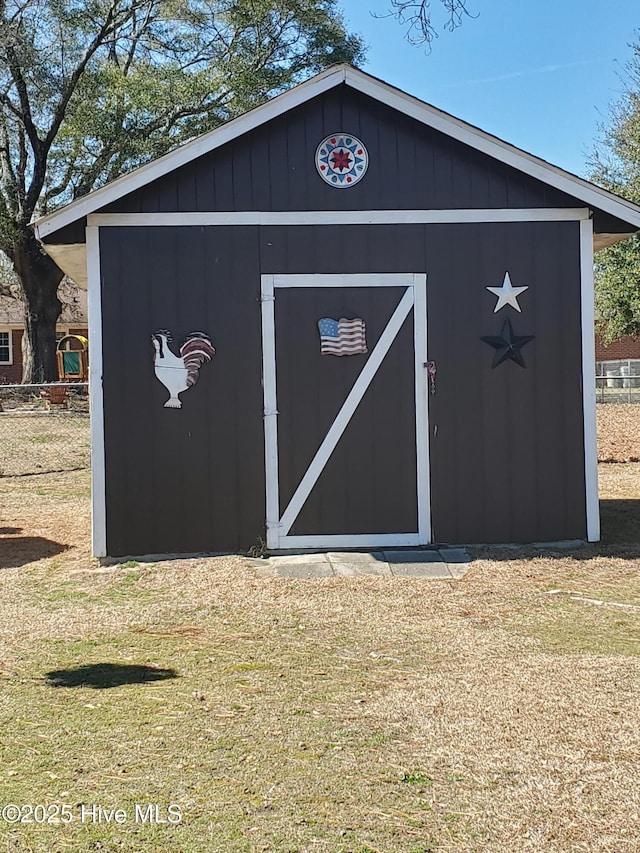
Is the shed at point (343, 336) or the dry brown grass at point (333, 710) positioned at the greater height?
the shed at point (343, 336)

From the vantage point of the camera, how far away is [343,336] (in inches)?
306

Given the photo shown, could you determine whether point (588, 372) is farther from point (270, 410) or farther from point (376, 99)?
point (376, 99)

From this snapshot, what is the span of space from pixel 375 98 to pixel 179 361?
276cm

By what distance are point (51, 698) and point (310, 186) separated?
4.94m

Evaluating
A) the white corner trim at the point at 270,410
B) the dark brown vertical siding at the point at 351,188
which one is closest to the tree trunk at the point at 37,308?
the dark brown vertical siding at the point at 351,188

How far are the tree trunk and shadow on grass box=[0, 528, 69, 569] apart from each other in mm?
17353

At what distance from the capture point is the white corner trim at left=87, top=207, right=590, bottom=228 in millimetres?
7645

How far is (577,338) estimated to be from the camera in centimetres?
795

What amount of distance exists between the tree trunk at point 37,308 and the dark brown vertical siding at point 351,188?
18784 mm

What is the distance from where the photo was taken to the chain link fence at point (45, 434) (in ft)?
47.8

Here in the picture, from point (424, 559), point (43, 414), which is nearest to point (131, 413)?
point (424, 559)

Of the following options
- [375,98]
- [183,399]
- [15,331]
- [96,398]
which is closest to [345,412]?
[183,399]

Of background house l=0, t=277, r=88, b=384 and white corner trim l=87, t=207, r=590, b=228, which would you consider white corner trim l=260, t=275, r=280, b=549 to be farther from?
background house l=0, t=277, r=88, b=384

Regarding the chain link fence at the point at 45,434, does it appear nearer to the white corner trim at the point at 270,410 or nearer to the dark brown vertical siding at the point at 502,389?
the white corner trim at the point at 270,410
